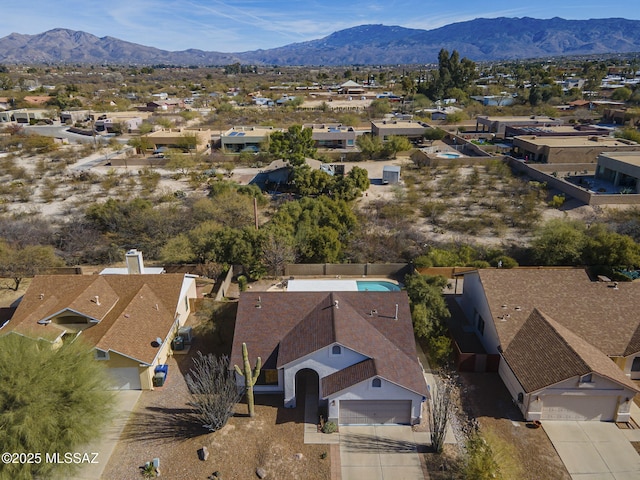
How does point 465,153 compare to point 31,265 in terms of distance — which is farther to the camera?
point 465,153

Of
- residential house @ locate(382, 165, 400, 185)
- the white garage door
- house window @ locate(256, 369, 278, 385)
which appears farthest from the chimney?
residential house @ locate(382, 165, 400, 185)

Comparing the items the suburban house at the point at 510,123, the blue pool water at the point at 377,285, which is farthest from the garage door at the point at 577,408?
the suburban house at the point at 510,123

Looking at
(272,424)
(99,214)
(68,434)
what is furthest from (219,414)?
(99,214)

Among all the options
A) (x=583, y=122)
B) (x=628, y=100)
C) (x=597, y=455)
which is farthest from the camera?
(x=628, y=100)

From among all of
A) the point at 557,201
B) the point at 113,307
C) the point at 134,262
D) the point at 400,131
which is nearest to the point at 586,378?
the point at 113,307

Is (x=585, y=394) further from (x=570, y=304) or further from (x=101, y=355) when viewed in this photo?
(x=101, y=355)

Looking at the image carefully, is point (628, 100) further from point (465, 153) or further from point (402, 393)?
point (402, 393)

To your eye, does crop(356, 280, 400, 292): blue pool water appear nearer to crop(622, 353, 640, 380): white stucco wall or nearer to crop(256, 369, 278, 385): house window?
crop(256, 369, 278, 385): house window
